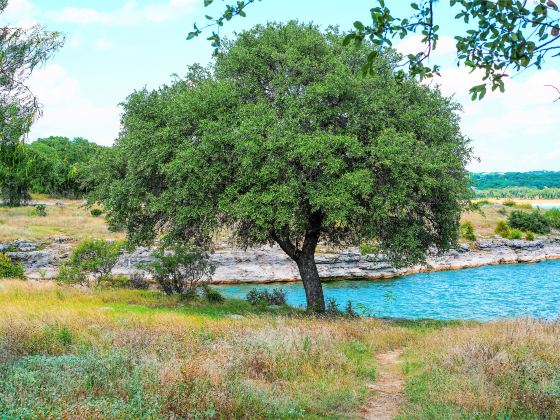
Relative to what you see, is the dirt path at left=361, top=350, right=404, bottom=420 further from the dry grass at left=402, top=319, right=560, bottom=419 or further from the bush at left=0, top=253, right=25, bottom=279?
the bush at left=0, top=253, right=25, bottom=279

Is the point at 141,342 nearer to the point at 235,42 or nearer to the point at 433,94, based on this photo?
the point at 235,42

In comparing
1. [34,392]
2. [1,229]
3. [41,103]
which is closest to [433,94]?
Result: [41,103]

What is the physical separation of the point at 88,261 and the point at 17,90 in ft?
54.4

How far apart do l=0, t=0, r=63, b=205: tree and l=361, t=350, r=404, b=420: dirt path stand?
31.6 feet

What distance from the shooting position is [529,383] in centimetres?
756

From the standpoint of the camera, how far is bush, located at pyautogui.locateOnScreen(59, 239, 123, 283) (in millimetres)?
26172

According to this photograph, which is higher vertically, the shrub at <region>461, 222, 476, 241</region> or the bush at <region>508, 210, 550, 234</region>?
the bush at <region>508, 210, 550, 234</region>

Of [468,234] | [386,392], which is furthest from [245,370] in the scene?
[468,234]

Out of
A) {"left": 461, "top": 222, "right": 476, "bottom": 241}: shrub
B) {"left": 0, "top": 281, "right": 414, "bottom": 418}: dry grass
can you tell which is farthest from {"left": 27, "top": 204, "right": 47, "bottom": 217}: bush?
{"left": 461, "top": 222, "right": 476, "bottom": 241}: shrub

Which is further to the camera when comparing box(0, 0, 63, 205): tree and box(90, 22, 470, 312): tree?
box(90, 22, 470, 312): tree

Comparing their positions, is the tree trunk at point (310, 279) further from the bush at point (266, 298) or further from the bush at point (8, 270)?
the bush at point (8, 270)

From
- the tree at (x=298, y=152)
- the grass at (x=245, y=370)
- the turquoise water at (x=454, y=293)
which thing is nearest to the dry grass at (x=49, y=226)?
the turquoise water at (x=454, y=293)

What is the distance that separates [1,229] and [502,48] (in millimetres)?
50578

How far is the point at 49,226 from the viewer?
51.3 meters
